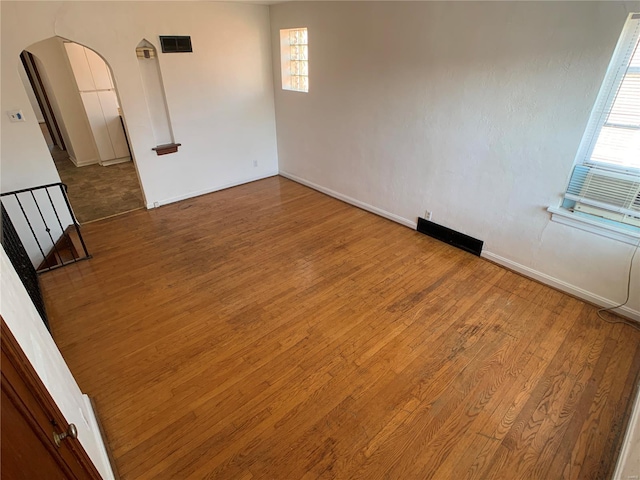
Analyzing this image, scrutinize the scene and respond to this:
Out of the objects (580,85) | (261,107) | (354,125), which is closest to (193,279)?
(354,125)

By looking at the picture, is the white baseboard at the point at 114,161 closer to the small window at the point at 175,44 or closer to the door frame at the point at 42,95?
the door frame at the point at 42,95

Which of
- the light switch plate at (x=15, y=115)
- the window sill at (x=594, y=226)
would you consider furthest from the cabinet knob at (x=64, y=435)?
the light switch plate at (x=15, y=115)

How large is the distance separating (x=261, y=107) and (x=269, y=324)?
13.1ft

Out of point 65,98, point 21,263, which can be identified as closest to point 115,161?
point 65,98

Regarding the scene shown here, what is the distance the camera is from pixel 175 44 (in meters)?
4.29


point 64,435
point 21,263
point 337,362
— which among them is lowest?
point 337,362

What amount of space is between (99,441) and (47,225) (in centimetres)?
308

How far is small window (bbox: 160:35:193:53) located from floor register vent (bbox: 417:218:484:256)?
377cm

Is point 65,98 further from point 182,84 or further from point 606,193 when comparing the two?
point 606,193

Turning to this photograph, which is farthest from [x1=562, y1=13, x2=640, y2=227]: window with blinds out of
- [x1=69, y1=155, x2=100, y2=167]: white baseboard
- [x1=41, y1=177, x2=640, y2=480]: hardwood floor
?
[x1=69, y1=155, x2=100, y2=167]: white baseboard

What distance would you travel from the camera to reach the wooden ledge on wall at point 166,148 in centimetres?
461

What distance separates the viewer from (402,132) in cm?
394

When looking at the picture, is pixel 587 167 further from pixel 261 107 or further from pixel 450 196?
pixel 261 107

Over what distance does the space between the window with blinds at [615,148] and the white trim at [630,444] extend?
56.7 inches
